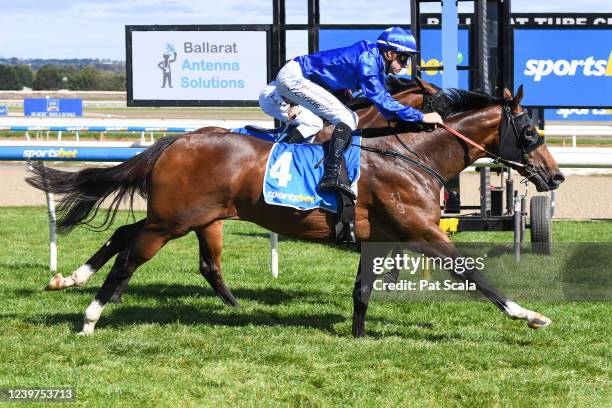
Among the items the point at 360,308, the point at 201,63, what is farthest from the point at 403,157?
the point at 201,63

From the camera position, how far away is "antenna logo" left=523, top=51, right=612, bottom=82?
420 inches

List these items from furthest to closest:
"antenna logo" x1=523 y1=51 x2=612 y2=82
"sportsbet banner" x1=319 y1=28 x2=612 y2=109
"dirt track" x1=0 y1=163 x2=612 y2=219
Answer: "dirt track" x1=0 y1=163 x2=612 y2=219, "antenna logo" x1=523 y1=51 x2=612 y2=82, "sportsbet banner" x1=319 y1=28 x2=612 y2=109

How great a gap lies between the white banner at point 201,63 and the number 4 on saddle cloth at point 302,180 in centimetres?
433

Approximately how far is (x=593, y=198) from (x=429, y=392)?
1064 cm

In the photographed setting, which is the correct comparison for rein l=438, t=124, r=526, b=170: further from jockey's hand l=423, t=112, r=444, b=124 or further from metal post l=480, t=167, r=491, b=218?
metal post l=480, t=167, r=491, b=218

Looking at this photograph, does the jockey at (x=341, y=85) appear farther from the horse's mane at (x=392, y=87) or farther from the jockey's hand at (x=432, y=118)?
the horse's mane at (x=392, y=87)

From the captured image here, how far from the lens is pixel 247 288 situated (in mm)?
7895

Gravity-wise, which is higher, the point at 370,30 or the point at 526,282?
the point at 370,30

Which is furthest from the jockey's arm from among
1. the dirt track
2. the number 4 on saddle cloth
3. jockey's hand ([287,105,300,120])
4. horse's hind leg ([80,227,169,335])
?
the dirt track

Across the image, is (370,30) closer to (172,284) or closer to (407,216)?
(172,284)

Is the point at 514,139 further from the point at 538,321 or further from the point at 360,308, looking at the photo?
the point at 360,308

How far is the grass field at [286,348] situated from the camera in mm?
4777

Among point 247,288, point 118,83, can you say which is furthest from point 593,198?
point 118,83

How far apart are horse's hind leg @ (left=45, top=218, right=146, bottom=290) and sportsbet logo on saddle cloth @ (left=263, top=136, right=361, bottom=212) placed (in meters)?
1.10
